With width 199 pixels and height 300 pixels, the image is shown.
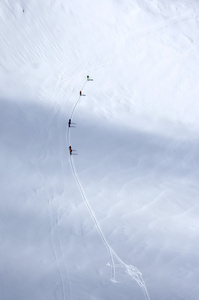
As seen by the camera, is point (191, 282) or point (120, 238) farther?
point (120, 238)

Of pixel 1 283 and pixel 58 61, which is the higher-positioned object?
pixel 58 61

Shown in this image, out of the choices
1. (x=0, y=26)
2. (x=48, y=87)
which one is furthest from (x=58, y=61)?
(x=0, y=26)

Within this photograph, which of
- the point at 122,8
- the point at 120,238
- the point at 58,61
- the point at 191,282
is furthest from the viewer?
the point at 122,8

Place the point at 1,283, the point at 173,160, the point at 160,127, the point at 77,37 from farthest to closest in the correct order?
the point at 77,37 < the point at 160,127 < the point at 173,160 < the point at 1,283

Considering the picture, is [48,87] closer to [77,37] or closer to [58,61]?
[58,61]

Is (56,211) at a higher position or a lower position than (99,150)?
lower

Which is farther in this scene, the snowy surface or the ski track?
the snowy surface

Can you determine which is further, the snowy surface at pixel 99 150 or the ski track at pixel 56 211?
the snowy surface at pixel 99 150

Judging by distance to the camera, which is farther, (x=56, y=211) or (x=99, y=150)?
(x=99, y=150)
